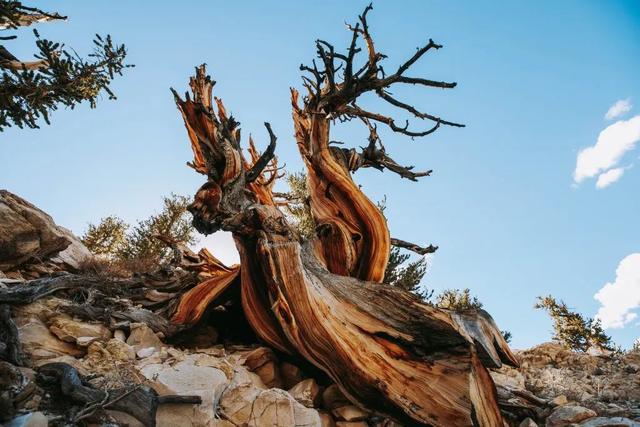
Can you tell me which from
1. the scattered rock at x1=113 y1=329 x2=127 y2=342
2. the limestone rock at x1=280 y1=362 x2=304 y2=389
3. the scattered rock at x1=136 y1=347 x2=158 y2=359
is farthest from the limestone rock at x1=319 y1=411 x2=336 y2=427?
the scattered rock at x1=113 y1=329 x2=127 y2=342

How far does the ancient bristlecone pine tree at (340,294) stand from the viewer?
243 cm

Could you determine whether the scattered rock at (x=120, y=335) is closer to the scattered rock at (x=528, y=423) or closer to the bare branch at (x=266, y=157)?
the bare branch at (x=266, y=157)

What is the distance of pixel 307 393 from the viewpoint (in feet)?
8.16

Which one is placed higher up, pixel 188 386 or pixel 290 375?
pixel 290 375

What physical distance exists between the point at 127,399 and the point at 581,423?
2517 millimetres

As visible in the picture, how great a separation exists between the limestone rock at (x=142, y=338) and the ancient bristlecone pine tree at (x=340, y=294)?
1.21 ft

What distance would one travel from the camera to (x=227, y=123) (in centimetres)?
357

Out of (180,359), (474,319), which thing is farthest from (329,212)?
(180,359)

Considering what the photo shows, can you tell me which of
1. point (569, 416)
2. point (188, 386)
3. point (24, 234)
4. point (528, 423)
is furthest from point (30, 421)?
point (24, 234)

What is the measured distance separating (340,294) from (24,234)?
373 cm

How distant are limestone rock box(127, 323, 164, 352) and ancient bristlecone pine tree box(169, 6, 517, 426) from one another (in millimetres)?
369

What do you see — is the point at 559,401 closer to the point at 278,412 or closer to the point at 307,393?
the point at 307,393

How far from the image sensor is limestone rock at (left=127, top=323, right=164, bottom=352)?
270cm

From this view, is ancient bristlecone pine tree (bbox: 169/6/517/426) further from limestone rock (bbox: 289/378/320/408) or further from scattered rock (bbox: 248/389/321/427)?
scattered rock (bbox: 248/389/321/427)
